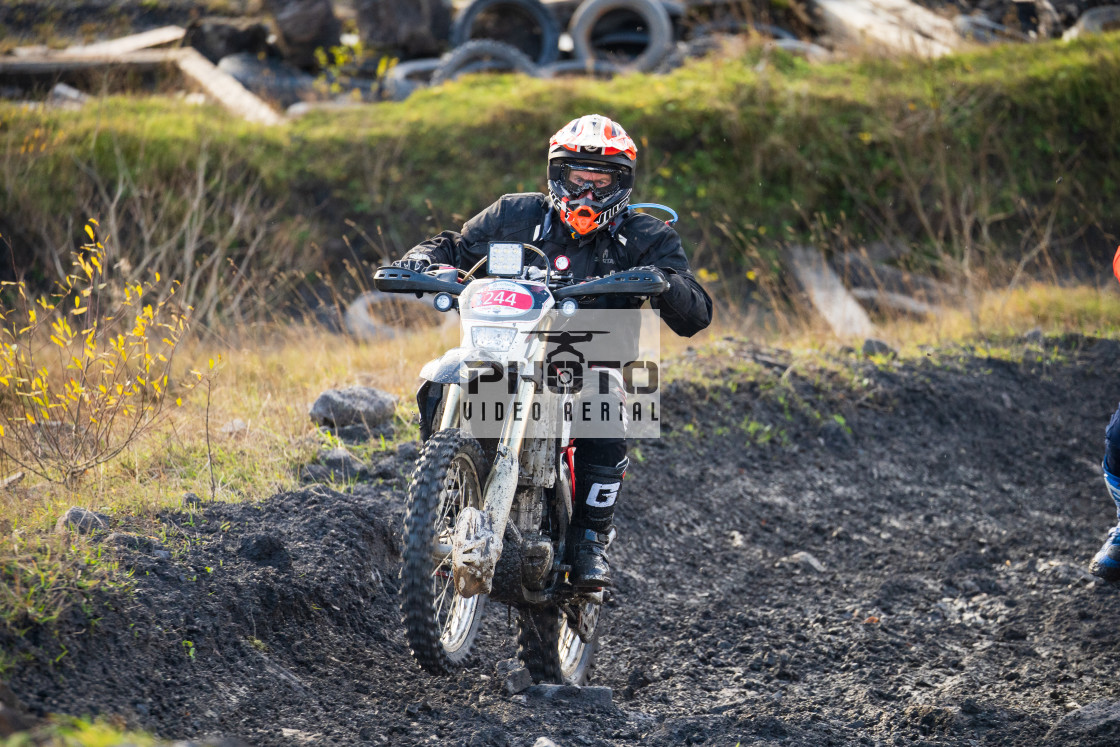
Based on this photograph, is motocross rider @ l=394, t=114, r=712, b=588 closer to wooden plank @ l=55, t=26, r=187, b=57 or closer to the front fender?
the front fender

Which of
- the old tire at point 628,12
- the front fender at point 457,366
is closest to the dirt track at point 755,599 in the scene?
the front fender at point 457,366

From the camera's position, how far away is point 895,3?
654 inches

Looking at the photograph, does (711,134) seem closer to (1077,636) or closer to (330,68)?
(330,68)

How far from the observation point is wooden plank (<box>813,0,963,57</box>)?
14.5 metres

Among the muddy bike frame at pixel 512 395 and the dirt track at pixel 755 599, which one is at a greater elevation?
the muddy bike frame at pixel 512 395

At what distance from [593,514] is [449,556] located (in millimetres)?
1055

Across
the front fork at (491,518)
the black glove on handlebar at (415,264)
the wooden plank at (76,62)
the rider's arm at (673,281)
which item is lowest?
the wooden plank at (76,62)

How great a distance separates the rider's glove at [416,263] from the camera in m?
4.27

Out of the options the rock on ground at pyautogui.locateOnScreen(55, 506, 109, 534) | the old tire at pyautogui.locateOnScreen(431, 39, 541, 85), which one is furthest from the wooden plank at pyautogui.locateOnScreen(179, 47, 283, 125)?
the rock on ground at pyautogui.locateOnScreen(55, 506, 109, 534)

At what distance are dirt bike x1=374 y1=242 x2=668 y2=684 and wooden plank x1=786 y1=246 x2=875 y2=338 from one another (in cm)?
651

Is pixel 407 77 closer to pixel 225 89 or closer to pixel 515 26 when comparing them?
pixel 515 26

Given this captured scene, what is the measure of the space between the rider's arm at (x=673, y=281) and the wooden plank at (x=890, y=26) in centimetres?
1050

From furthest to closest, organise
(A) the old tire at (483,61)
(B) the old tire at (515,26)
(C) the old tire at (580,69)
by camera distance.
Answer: (B) the old tire at (515,26) < (C) the old tire at (580,69) < (A) the old tire at (483,61)

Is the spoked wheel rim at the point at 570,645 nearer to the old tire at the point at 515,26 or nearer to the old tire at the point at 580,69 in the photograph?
the old tire at the point at 580,69
